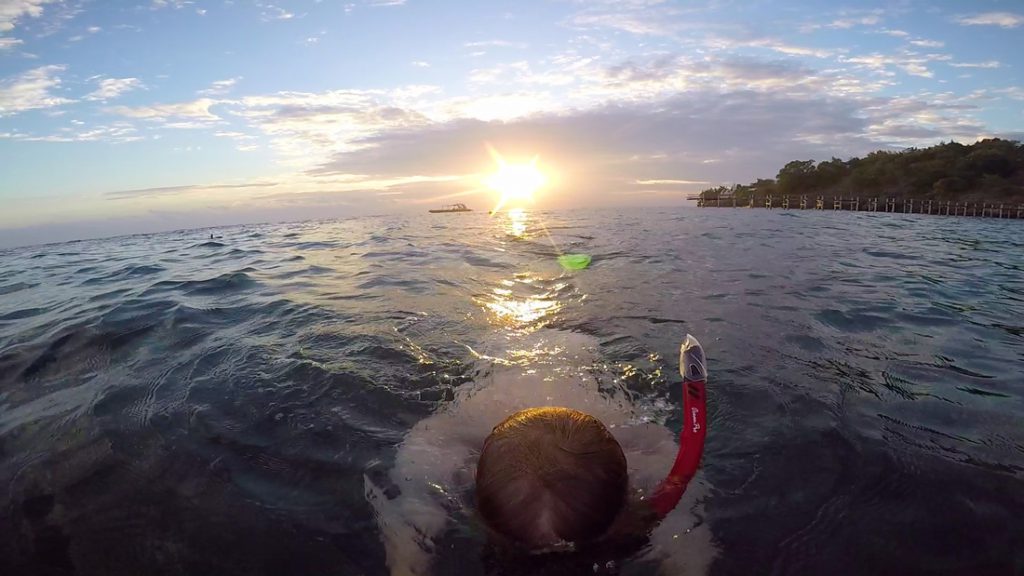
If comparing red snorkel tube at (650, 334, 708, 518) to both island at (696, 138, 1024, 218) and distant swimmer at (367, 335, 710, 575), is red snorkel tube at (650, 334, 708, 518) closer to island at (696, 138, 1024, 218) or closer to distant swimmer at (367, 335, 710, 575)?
distant swimmer at (367, 335, 710, 575)

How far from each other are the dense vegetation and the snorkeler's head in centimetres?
7289

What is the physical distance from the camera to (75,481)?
384cm

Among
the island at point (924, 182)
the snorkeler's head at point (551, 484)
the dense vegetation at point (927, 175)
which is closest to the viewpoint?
the snorkeler's head at point (551, 484)

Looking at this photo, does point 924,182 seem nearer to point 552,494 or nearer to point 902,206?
point 902,206

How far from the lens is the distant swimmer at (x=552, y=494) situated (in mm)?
2777

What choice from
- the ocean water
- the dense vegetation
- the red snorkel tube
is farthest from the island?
the red snorkel tube

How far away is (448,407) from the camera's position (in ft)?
16.7

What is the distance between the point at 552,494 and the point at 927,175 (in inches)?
3640

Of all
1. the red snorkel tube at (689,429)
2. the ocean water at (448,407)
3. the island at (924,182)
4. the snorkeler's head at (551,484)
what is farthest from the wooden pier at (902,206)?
the snorkeler's head at (551,484)

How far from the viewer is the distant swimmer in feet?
9.11

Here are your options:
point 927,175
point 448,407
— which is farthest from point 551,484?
point 927,175

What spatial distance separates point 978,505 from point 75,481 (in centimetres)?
693

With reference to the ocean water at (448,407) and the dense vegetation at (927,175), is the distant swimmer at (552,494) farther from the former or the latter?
the dense vegetation at (927,175)

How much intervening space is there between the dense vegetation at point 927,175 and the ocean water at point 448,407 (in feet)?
220
